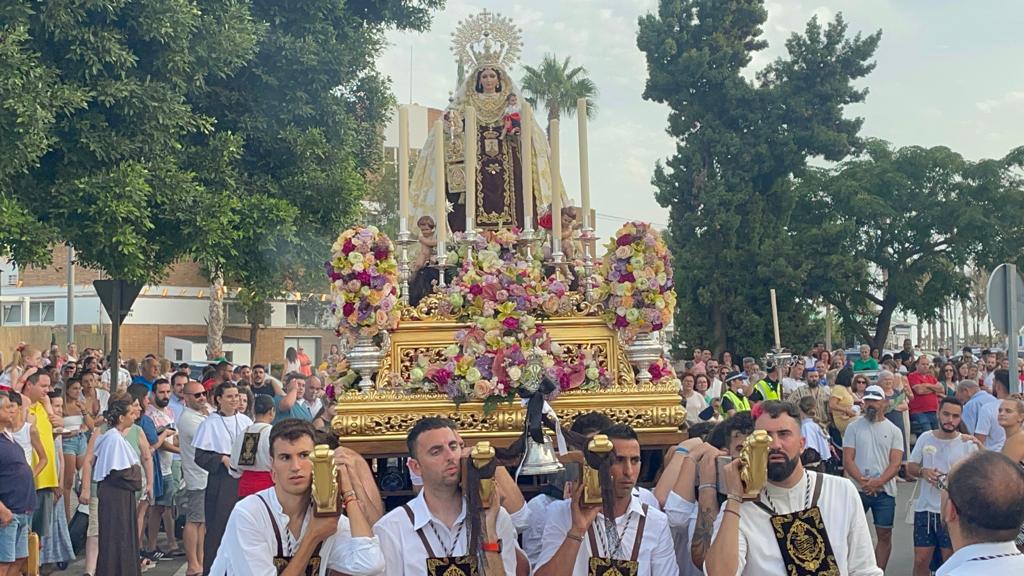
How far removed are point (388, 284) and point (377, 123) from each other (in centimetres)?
1207

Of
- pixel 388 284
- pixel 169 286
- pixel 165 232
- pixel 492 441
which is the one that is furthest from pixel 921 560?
pixel 169 286

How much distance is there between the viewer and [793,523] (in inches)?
176

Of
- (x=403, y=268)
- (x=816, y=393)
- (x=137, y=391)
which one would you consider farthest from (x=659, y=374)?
(x=816, y=393)

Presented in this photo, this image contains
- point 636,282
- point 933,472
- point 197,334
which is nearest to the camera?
point 636,282

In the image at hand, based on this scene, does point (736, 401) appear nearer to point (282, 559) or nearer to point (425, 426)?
point (425, 426)

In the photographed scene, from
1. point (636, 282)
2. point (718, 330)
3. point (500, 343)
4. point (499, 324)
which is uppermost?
point (718, 330)

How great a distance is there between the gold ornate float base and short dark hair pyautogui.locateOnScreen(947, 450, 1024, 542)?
3.50 m

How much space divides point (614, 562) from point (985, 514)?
184cm

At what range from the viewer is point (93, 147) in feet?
41.8

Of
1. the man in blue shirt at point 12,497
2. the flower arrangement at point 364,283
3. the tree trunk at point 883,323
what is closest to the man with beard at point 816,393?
the flower arrangement at point 364,283

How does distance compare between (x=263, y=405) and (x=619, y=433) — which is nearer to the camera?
(x=619, y=433)

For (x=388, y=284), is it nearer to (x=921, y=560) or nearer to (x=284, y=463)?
(x=284, y=463)

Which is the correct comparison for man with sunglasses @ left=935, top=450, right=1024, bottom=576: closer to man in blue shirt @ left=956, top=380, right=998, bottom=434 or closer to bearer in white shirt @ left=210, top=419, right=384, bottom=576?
bearer in white shirt @ left=210, top=419, right=384, bottom=576

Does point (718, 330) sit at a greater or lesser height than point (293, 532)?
greater
